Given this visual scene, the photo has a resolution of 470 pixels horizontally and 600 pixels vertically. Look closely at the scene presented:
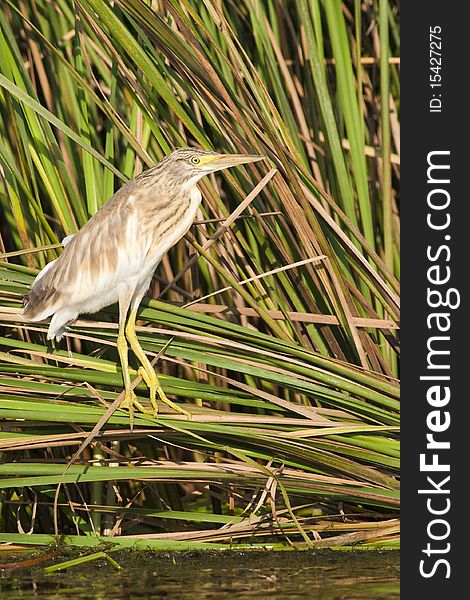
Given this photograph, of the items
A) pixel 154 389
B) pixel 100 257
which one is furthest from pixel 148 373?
pixel 100 257

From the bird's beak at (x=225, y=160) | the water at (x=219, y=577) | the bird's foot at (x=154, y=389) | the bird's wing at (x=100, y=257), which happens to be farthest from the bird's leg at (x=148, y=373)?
the bird's beak at (x=225, y=160)

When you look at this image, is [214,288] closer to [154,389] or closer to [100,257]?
[100,257]

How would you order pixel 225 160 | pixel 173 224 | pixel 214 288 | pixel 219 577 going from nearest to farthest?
pixel 219 577, pixel 225 160, pixel 173 224, pixel 214 288

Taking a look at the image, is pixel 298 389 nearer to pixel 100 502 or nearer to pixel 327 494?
pixel 327 494

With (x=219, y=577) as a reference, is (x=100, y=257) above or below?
above

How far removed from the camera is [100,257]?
11.1 ft

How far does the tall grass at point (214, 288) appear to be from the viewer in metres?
3.03

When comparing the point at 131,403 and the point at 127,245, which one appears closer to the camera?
the point at 131,403

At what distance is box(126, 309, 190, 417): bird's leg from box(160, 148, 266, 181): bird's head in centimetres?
51

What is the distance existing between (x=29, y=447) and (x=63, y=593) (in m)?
0.47

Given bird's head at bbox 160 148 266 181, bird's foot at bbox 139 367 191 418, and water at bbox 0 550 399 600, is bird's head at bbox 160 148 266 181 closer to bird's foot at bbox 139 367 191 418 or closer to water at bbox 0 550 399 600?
bird's foot at bbox 139 367 191 418

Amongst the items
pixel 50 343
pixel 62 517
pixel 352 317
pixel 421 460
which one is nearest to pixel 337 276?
pixel 352 317

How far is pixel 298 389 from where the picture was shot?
10.3 feet

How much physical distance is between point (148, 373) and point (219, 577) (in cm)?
65
